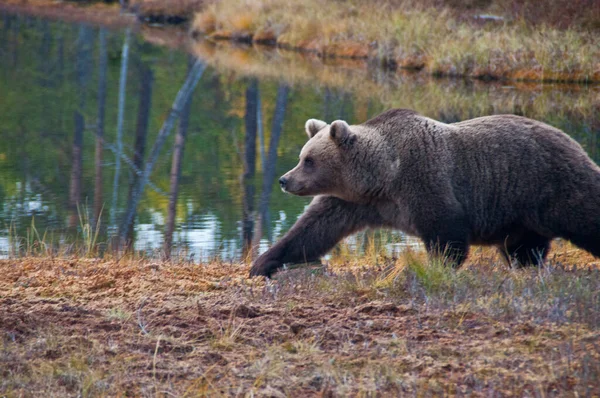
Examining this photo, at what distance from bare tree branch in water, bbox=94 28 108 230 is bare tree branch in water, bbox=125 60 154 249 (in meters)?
0.56

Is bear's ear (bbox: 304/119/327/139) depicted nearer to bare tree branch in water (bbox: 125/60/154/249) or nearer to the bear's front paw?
the bear's front paw

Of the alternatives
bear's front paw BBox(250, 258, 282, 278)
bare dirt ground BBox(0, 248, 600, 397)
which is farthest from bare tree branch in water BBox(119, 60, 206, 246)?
bare dirt ground BBox(0, 248, 600, 397)

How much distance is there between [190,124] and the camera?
75.3 ft

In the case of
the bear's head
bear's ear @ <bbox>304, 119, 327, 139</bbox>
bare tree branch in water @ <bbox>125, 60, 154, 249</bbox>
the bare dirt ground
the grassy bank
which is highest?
bear's ear @ <bbox>304, 119, 327, 139</bbox>

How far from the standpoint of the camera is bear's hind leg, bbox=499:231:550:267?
791cm

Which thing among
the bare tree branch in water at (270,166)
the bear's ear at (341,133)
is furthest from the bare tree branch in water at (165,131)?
the bear's ear at (341,133)

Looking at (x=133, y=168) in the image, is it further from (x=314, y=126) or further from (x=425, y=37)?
(x=425, y=37)

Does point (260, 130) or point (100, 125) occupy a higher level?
point (260, 130)

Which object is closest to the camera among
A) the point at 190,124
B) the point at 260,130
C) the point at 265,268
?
the point at 265,268

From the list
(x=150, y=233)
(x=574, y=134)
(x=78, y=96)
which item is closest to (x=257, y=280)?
(x=150, y=233)

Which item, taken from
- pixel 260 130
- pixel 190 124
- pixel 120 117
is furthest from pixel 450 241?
pixel 120 117

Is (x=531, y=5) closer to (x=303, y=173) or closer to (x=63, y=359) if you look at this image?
(x=303, y=173)

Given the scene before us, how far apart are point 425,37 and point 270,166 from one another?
12.3 m

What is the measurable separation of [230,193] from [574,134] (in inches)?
320
